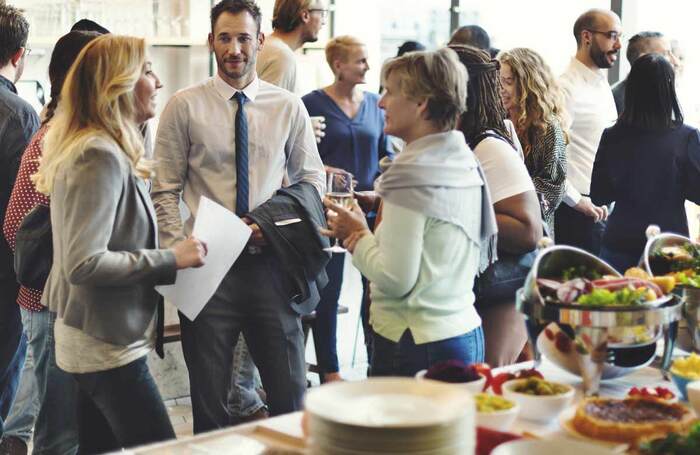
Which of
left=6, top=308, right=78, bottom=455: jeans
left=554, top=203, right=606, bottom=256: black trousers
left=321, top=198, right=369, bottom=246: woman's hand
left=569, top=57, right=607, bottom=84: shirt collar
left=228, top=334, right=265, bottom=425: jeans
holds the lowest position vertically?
left=228, top=334, right=265, bottom=425: jeans

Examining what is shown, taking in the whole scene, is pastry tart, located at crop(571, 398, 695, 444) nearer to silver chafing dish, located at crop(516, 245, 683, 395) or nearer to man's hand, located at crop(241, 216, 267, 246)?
silver chafing dish, located at crop(516, 245, 683, 395)

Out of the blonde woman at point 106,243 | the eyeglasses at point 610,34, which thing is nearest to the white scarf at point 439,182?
the blonde woman at point 106,243

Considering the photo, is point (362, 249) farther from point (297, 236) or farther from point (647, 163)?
point (647, 163)

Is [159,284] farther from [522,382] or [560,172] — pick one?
[560,172]

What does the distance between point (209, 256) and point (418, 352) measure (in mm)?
710

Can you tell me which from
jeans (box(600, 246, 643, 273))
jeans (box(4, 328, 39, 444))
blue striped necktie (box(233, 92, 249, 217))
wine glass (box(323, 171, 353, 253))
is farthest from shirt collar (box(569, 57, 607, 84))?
jeans (box(4, 328, 39, 444))

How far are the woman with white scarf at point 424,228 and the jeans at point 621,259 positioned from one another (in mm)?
1604

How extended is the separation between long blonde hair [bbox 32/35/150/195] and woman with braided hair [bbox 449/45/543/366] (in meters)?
0.89

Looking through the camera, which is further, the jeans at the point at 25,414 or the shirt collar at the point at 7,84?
the jeans at the point at 25,414

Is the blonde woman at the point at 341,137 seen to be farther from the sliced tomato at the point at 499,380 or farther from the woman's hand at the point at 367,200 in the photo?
the sliced tomato at the point at 499,380

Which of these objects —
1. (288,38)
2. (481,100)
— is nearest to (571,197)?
(288,38)

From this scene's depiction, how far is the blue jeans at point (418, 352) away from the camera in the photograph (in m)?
2.37

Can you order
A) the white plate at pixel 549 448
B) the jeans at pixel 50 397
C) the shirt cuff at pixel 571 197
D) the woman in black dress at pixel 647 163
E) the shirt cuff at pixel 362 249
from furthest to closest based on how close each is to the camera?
1. the shirt cuff at pixel 571 197
2. the woman in black dress at pixel 647 163
3. the jeans at pixel 50 397
4. the shirt cuff at pixel 362 249
5. the white plate at pixel 549 448

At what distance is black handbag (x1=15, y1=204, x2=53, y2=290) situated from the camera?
9.53 ft
